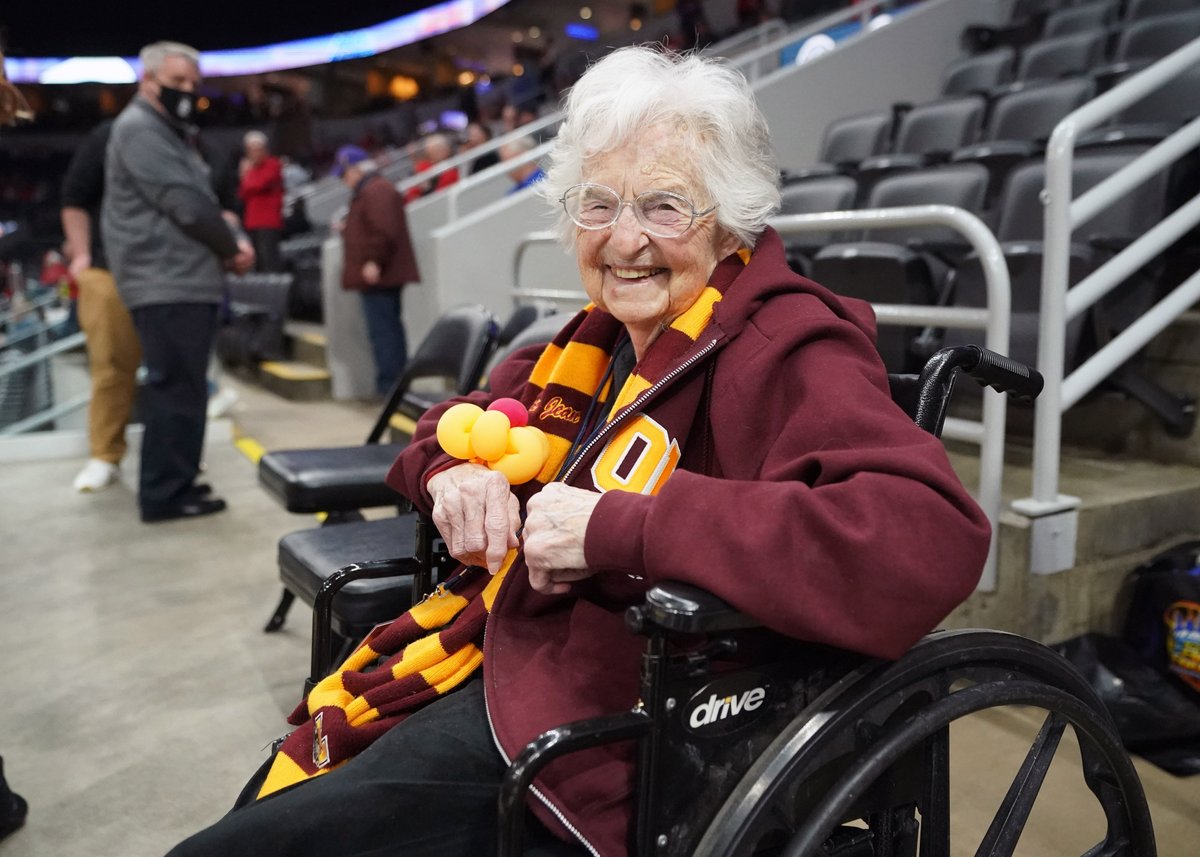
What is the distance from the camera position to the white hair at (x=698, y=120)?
3.54ft

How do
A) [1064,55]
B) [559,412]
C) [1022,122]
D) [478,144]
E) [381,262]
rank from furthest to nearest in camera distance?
[478,144] < [381,262] < [1064,55] < [1022,122] < [559,412]

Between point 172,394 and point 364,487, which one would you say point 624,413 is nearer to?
point 364,487

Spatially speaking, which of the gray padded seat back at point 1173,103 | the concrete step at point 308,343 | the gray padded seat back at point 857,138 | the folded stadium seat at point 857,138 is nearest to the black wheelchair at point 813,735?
the gray padded seat back at point 1173,103

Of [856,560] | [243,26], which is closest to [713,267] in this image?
[856,560]

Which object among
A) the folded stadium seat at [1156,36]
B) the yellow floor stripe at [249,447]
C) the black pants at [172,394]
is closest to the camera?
the black pants at [172,394]

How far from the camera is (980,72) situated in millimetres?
4863

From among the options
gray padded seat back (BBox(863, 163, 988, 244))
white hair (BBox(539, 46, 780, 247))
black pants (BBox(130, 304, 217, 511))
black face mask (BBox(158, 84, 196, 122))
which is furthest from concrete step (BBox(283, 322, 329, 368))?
white hair (BBox(539, 46, 780, 247))

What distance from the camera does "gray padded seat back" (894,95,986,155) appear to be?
4023 mm

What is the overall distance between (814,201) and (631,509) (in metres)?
2.81

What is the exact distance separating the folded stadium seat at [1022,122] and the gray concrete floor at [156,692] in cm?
208

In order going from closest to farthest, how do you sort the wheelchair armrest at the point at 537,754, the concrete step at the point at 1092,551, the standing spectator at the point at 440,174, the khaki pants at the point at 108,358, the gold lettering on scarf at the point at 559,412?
the wheelchair armrest at the point at 537,754
the gold lettering on scarf at the point at 559,412
the concrete step at the point at 1092,551
the khaki pants at the point at 108,358
the standing spectator at the point at 440,174

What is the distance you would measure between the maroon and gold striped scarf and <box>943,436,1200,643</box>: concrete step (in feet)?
3.71

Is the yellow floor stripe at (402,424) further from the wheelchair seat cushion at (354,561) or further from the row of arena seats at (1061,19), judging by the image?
the row of arena seats at (1061,19)

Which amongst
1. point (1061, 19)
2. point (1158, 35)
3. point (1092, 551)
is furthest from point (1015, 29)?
point (1092, 551)
